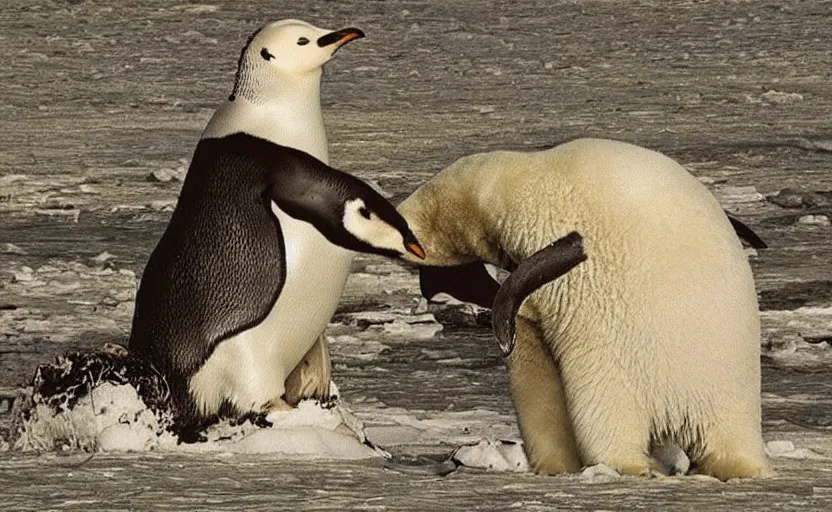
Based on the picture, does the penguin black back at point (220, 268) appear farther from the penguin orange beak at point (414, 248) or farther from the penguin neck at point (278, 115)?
the penguin orange beak at point (414, 248)

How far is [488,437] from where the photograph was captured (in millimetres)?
5766

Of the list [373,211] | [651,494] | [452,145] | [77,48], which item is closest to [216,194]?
[373,211]

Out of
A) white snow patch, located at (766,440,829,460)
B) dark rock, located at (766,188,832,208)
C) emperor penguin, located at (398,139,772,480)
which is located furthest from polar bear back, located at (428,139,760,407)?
dark rock, located at (766,188,832,208)

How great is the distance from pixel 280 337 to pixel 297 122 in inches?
23.6

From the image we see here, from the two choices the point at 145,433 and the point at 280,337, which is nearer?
the point at 145,433

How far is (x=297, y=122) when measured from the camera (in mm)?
5391

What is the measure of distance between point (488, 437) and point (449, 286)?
0.57 metres

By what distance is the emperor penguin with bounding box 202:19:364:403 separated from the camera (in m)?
5.30

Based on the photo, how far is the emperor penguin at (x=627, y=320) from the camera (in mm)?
4723

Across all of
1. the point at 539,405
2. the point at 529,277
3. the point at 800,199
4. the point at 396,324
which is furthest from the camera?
the point at 800,199

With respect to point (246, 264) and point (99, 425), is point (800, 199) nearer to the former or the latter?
point (246, 264)

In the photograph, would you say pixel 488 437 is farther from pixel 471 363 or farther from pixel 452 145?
pixel 452 145

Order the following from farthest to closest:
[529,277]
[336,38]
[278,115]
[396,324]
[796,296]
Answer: [796,296] → [396,324] → [336,38] → [278,115] → [529,277]

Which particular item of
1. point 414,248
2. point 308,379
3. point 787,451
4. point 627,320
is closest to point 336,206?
point 414,248
